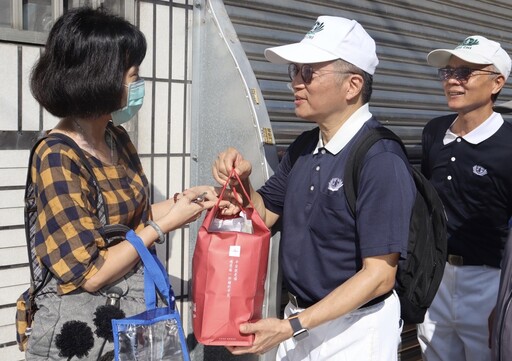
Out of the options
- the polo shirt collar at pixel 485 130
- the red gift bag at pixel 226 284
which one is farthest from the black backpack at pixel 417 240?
the polo shirt collar at pixel 485 130

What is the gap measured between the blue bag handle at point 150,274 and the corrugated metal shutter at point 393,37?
53.0 inches

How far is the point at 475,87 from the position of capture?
10.6 feet

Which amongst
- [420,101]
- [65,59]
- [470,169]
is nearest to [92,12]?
[65,59]

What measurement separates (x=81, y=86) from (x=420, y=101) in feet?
10.0

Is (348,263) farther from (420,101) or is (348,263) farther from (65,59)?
(420,101)

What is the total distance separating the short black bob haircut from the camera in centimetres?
215

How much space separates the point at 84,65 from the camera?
2154 mm

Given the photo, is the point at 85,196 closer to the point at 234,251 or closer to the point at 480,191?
the point at 234,251

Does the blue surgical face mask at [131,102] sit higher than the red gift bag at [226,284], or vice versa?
the blue surgical face mask at [131,102]

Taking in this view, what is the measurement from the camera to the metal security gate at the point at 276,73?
296cm

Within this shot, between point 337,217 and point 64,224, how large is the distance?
3.12 ft

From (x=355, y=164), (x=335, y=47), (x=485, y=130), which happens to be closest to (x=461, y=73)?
(x=485, y=130)

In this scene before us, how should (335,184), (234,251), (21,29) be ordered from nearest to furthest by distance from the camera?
(234,251)
(335,184)
(21,29)

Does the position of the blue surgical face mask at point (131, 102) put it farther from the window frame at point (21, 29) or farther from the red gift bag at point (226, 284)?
the window frame at point (21, 29)
